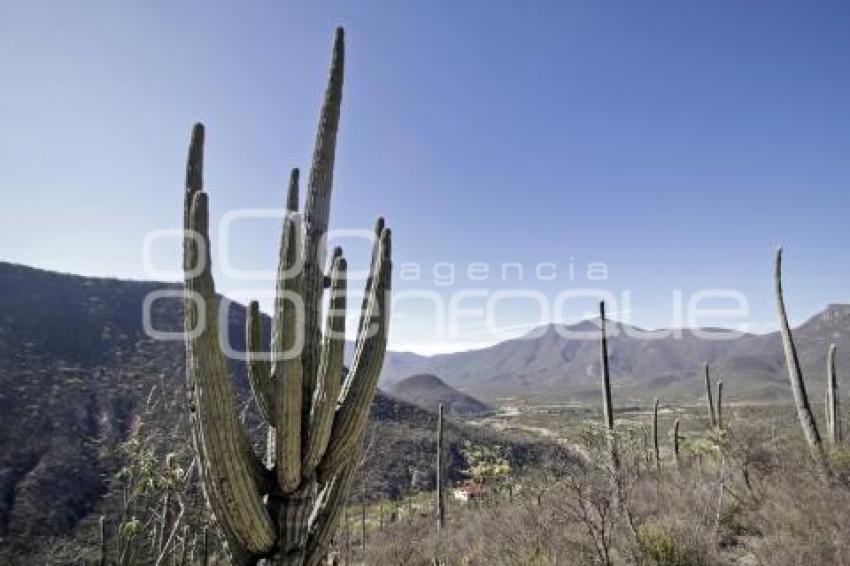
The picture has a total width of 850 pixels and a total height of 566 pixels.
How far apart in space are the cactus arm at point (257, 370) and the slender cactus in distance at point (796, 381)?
508 inches

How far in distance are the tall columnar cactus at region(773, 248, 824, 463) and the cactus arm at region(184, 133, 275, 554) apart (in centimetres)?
1310

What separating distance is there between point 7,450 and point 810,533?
30823 mm

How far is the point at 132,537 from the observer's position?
18.0ft

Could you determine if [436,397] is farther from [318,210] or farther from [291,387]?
[291,387]

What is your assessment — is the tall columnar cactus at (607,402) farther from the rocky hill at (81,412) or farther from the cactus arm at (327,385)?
the cactus arm at (327,385)

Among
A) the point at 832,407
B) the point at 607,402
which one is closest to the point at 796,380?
the point at 607,402

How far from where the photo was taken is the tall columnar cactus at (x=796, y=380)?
1235cm

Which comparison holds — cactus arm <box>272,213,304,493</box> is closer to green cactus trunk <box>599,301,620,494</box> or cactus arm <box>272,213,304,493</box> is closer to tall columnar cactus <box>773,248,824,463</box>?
green cactus trunk <box>599,301,620,494</box>

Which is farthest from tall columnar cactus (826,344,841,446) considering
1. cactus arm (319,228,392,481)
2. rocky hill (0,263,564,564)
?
cactus arm (319,228,392,481)

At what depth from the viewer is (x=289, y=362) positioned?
3178 millimetres

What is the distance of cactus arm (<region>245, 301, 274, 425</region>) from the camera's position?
3.41 meters

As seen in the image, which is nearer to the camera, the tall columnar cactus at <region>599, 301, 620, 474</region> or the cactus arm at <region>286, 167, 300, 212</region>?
the cactus arm at <region>286, 167, 300, 212</region>

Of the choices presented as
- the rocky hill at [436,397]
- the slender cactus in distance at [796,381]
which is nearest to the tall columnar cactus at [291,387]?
the slender cactus in distance at [796,381]

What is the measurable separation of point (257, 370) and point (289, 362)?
535mm
